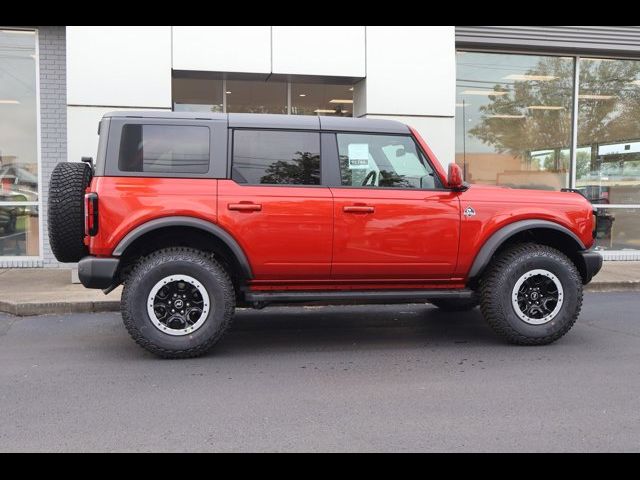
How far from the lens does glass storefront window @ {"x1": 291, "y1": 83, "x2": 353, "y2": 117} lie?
34.3 ft

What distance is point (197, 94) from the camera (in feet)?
35.0

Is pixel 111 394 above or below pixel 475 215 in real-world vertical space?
below

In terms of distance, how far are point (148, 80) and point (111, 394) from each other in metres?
5.87

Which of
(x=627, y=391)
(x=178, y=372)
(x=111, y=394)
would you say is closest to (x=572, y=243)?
(x=627, y=391)

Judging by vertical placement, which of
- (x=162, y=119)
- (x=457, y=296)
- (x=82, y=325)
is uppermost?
(x=162, y=119)

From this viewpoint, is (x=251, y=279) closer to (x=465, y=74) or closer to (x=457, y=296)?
(x=457, y=296)

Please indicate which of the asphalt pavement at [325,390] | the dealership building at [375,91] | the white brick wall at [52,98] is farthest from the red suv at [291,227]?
the white brick wall at [52,98]

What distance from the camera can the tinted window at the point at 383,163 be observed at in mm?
5457

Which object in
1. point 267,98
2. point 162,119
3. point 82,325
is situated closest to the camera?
point 162,119

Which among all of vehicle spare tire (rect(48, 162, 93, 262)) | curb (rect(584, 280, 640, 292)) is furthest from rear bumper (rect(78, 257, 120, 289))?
curb (rect(584, 280, 640, 292))

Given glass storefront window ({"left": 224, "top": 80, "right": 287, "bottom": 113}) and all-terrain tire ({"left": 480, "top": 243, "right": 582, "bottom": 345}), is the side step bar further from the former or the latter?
glass storefront window ({"left": 224, "top": 80, "right": 287, "bottom": 113})

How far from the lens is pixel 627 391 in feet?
14.3

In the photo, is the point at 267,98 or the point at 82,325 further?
the point at 267,98
